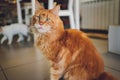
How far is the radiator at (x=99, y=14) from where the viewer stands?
261 cm

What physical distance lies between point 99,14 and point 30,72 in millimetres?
2273

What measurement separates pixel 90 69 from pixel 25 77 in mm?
464

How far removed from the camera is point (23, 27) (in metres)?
2.26

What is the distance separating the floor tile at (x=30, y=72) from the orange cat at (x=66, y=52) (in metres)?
0.29

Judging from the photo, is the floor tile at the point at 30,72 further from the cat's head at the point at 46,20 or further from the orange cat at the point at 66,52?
the cat's head at the point at 46,20

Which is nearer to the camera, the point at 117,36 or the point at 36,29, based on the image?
the point at 36,29

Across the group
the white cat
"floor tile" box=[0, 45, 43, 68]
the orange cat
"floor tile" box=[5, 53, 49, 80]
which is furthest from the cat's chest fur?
the white cat

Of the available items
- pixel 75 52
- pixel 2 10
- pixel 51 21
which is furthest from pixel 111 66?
pixel 2 10

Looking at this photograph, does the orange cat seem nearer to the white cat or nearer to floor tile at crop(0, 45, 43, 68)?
floor tile at crop(0, 45, 43, 68)

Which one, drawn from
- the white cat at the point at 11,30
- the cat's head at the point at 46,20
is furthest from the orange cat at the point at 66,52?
the white cat at the point at 11,30

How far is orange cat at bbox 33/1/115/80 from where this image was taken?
591 millimetres

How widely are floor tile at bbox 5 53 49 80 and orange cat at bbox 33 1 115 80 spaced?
29 centimetres

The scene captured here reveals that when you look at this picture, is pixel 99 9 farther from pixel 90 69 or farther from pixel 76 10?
pixel 90 69

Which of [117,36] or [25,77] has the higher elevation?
[117,36]
